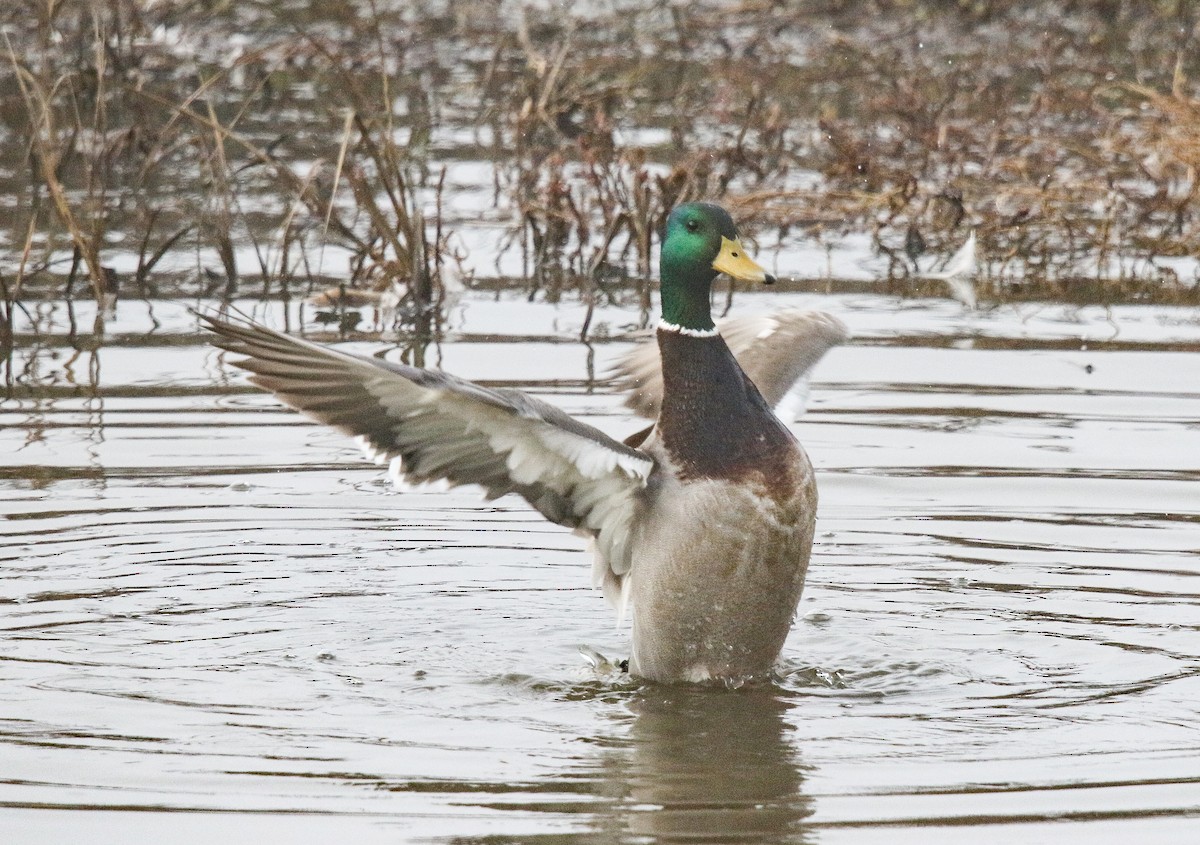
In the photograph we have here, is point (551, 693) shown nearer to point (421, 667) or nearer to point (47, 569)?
point (421, 667)

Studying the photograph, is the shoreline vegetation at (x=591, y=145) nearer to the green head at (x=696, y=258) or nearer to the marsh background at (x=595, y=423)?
the marsh background at (x=595, y=423)

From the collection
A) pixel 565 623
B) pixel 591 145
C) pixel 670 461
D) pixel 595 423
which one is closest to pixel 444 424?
pixel 670 461

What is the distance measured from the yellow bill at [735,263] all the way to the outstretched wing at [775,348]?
3.19 feet

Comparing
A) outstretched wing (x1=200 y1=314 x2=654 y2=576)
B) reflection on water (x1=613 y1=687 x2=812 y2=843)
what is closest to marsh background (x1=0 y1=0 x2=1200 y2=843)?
reflection on water (x1=613 y1=687 x2=812 y2=843)

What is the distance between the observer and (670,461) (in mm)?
5652

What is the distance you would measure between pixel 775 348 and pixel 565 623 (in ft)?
3.95

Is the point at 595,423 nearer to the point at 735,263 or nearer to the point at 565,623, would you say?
the point at 565,623

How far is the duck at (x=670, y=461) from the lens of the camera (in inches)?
212

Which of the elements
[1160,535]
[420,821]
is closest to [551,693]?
[420,821]

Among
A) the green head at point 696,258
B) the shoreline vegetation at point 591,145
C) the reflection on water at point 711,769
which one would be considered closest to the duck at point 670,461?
the green head at point 696,258

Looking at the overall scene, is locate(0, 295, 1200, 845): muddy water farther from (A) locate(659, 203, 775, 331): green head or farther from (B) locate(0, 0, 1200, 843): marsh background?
(A) locate(659, 203, 775, 331): green head

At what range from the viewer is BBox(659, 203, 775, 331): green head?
574cm

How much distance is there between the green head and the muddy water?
1109mm

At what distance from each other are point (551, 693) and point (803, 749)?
0.86 metres
